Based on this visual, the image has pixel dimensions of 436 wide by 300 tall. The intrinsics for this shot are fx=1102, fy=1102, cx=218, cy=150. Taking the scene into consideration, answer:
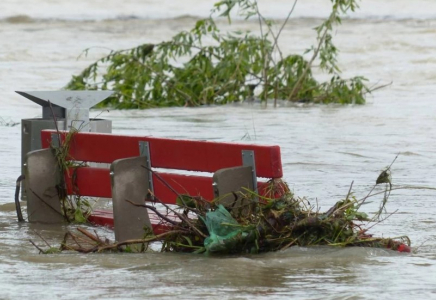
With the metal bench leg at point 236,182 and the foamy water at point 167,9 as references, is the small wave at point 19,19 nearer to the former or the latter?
the foamy water at point 167,9

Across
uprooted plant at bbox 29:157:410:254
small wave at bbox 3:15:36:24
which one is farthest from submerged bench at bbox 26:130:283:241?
small wave at bbox 3:15:36:24

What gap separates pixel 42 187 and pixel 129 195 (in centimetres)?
103

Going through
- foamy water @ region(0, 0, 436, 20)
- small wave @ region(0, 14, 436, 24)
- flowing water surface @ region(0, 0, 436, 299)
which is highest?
foamy water @ region(0, 0, 436, 20)

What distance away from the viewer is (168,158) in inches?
260

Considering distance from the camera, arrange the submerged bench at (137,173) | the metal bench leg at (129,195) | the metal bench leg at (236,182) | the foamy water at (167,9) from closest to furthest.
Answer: the metal bench leg at (236,182), the submerged bench at (137,173), the metal bench leg at (129,195), the foamy water at (167,9)

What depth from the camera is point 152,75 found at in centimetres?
1614

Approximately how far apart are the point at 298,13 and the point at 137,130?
26.1m

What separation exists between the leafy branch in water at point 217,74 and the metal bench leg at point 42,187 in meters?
8.11

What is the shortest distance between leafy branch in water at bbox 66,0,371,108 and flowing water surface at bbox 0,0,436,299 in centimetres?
29

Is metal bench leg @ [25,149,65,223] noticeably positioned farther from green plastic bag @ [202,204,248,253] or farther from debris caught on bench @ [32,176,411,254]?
green plastic bag @ [202,204,248,253]

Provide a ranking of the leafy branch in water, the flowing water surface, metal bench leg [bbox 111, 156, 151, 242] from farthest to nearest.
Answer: the leafy branch in water, metal bench leg [bbox 111, 156, 151, 242], the flowing water surface

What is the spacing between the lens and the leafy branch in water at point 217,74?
51.6 ft

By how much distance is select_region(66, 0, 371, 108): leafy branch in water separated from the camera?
15719mm

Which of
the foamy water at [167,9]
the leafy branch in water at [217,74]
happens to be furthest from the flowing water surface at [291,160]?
the foamy water at [167,9]
